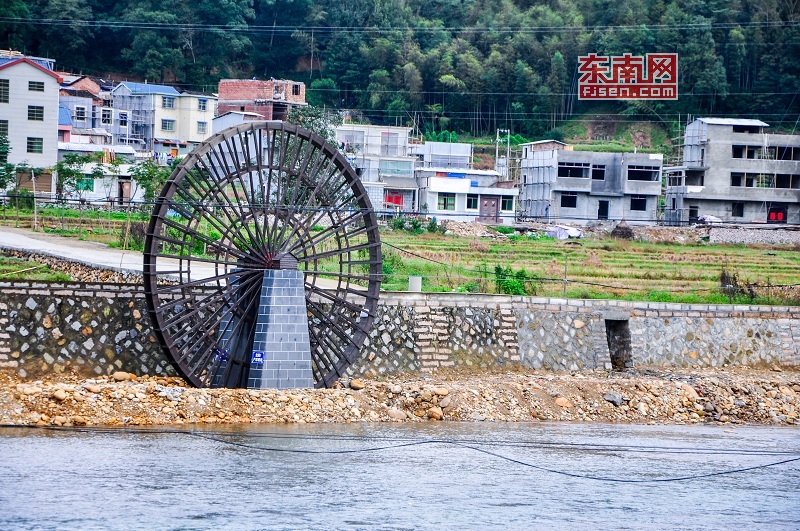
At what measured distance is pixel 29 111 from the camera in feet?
211

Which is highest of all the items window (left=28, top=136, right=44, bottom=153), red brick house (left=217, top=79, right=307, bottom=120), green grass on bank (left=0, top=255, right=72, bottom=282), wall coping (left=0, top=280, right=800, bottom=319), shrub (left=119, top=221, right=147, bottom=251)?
red brick house (left=217, top=79, right=307, bottom=120)

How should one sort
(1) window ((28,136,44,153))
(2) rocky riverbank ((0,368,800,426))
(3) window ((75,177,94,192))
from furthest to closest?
(1) window ((28,136,44,153))
(3) window ((75,177,94,192))
(2) rocky riverbank ((0,368,800,426))

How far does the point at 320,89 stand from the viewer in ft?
323

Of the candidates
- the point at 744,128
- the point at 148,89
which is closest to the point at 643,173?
the point at 744,128

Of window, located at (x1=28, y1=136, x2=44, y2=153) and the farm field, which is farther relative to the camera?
window, located at (x1=28, y1=136, x2=44, y2=153)

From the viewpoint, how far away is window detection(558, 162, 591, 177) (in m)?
73.6

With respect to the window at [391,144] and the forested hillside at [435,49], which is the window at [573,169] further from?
the forested hillside at [435,49]

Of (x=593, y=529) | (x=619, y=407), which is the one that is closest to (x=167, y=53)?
(x=619, y=407)

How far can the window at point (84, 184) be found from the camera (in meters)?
56.6

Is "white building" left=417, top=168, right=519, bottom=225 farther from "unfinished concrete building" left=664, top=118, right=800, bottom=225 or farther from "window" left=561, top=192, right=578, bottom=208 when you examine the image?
"unfinished concrete building" left=664, top=118, right=800, bottom=225

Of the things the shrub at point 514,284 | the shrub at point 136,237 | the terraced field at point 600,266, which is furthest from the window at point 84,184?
the shrub at point 514,284

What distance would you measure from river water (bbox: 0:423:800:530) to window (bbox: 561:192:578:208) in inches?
1929

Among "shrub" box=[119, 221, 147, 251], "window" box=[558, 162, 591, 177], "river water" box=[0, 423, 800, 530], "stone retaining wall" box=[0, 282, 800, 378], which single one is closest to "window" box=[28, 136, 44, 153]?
"shrub" box=[119, 221, 147, 251]

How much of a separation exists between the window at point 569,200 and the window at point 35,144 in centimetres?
3110
